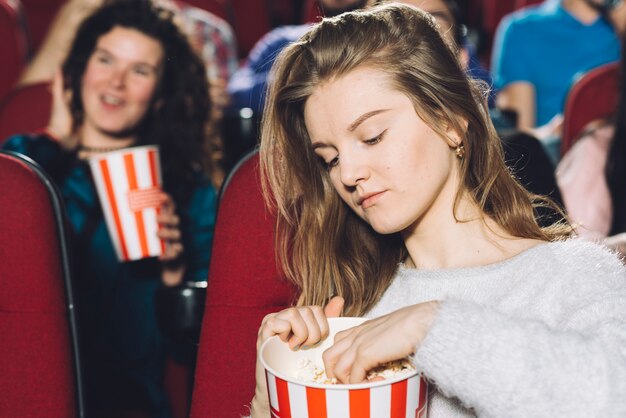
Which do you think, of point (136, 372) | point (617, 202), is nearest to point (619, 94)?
point (617, 202)

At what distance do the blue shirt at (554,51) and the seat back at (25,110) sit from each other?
1746 mm

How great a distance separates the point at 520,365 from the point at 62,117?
143cm

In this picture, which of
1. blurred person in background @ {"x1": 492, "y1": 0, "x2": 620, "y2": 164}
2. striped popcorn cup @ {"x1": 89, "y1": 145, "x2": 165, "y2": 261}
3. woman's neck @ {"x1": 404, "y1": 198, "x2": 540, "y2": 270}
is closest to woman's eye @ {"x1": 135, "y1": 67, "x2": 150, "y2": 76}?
striped popcorn cup @ {"x1": 89, "y1": 145, "x2": 165, "y2": 261}

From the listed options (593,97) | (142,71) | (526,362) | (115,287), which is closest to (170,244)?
(115,287)

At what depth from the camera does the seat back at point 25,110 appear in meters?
1.92

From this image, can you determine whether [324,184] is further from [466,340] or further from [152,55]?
[152,55]

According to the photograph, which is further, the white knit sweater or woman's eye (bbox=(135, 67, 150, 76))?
woman's eye (bbox=(135, 67, 150, 76))

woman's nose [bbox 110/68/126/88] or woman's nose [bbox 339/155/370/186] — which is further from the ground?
woman's nose [bbox 339/155/370/186]

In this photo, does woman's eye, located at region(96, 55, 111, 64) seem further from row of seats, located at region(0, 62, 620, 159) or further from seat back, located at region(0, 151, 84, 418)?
seat back, located at region(0, 151, 84, 418)

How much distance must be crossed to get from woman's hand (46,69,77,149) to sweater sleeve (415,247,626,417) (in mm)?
1326

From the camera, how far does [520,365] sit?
792 millimetres

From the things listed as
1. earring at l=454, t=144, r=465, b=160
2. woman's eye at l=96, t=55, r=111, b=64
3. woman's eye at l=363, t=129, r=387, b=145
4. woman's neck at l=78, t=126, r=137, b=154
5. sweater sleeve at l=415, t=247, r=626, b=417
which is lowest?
woman's neck at l=78, t=126, r=137, b=154

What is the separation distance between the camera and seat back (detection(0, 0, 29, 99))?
274 centimetres

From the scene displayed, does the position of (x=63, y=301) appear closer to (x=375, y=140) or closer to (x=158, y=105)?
(x=375, y=140)
